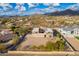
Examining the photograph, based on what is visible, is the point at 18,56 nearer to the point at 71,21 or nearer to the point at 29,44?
the point at 29,44

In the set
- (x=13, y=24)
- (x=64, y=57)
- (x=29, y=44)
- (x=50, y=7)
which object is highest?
(x=50, y=7)

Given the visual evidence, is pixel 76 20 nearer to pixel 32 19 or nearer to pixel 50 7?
pixel 50 7

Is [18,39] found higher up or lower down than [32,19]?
lower down

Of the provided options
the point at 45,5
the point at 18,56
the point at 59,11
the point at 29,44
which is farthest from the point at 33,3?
the point at 18,56

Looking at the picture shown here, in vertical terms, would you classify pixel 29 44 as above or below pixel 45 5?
below

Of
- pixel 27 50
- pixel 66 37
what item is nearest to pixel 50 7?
pixel 66 37

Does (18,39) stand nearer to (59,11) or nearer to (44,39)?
(44,39)

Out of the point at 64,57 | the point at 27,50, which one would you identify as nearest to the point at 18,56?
the point at 27,50
